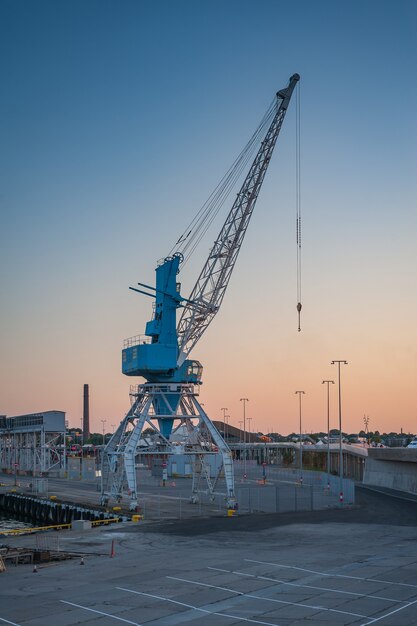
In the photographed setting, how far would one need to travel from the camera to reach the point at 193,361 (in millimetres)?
77875

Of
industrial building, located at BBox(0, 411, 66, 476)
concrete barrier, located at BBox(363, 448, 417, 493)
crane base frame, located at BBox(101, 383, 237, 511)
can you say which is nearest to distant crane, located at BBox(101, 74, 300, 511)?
crane base frame, located at BBox(101, 383, 237, 511)

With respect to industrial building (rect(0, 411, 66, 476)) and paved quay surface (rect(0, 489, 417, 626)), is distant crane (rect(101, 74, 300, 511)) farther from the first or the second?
industrial building (rect(0, 411, 66, 476))

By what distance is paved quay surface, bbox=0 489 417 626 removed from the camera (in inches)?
1054

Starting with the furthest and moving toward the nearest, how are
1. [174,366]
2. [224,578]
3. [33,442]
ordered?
[33,442] → [174,366] → [224,578]

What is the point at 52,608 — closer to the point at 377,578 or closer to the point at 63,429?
the point at 377,578

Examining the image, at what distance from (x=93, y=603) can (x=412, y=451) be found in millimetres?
65146

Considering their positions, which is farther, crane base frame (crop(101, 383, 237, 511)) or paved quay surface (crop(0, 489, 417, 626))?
crane base frame (crop(101, 383, 237, 511))

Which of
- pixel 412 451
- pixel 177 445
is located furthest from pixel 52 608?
pixel 412 451

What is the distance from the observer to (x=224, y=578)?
3388cm

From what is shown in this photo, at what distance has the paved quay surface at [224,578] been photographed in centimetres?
2678

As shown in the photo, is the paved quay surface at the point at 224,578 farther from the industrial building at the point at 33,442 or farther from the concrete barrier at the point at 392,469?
the industrial building at the point at 33,442

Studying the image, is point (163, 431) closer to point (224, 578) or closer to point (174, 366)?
point (174, 366)

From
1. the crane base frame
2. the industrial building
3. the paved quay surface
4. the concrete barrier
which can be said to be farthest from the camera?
the industrial building

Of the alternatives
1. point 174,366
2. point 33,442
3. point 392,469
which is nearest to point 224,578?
point 174,366
